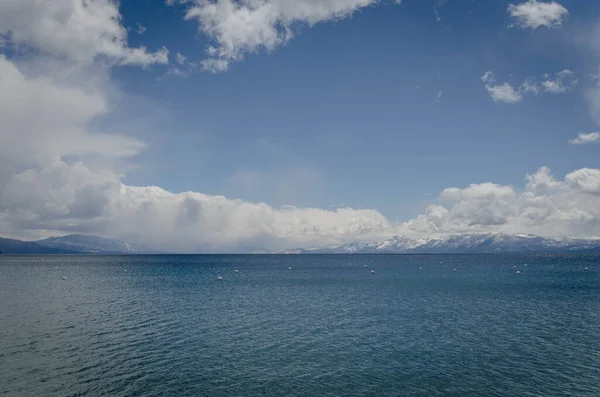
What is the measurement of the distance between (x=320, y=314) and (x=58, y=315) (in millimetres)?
48638

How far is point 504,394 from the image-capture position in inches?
1400

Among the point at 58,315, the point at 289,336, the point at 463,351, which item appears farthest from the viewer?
the point at 58,315

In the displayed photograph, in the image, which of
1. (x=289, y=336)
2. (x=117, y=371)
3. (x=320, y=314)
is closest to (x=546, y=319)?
(x=320, y=314)

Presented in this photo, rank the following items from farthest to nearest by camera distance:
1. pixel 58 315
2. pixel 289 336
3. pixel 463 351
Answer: pixel 58 315, pixel 289 336, pixel 463 351

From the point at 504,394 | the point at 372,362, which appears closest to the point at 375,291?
the point at 372,362

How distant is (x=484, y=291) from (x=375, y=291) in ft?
97.4

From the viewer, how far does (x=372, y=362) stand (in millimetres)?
44469

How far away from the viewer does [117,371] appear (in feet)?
136

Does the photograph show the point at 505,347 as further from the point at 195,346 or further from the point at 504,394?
the point at 195,346

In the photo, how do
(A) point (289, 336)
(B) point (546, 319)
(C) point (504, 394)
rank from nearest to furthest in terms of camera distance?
(C) point (504, 394), (A) point (289, 336), (B) point (546, 319)

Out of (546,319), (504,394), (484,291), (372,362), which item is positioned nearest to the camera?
(504,394)

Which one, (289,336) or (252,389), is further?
(289,336)

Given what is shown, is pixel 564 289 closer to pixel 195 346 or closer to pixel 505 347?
pixel 505 347

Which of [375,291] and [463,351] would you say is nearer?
[463,351]
